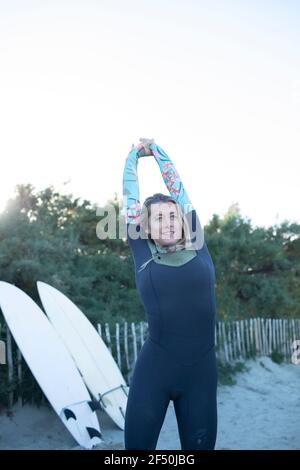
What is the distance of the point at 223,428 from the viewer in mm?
6012

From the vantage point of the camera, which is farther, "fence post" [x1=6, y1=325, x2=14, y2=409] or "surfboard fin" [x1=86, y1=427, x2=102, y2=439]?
"fence post" [x1=6, y1=325, x2=14, y2=409]

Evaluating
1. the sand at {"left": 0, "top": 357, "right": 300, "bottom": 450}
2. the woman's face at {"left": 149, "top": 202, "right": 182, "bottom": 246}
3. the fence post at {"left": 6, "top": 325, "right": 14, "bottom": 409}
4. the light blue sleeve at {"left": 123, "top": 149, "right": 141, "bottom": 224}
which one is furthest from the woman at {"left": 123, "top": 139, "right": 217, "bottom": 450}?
the fence post at {"left": 6, "top": 325, "right": 14, "bottom": 409}

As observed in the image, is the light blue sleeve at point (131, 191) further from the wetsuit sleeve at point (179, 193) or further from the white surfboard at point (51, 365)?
the white surfboard at point (51, 365)

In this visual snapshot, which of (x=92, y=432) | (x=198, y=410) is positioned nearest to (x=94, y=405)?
(x=92, y=432)

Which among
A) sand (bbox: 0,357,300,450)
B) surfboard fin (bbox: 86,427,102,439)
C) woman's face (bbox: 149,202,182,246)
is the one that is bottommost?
sand (bbox: 0,357,300,450)

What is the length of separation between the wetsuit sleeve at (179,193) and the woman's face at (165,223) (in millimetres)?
82

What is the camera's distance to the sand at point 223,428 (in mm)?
5191

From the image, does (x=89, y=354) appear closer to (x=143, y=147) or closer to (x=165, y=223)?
(x=143, y=147)

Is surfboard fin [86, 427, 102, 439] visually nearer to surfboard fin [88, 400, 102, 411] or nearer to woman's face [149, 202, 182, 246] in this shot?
surfboard fin [88, 400, 102, 411]

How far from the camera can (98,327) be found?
737cm

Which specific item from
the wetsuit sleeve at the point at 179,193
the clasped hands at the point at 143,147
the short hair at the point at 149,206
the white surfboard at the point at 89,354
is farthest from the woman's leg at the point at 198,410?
the white surfboard at the point at 89,354

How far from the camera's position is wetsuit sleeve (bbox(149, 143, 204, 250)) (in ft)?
7.37

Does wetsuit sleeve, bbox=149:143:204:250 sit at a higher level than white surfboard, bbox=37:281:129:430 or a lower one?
higher

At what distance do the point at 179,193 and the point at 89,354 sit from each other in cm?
A: 434
